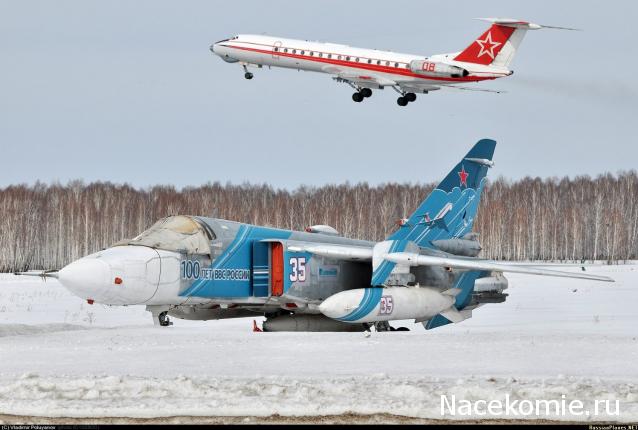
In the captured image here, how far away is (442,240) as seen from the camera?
882 inches

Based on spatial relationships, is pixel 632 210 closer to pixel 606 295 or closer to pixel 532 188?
pixel 532 188

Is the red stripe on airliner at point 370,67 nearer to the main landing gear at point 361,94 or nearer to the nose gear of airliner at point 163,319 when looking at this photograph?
the main landing gear at point 361,94

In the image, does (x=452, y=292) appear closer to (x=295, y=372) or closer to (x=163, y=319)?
(x=163, y=319)

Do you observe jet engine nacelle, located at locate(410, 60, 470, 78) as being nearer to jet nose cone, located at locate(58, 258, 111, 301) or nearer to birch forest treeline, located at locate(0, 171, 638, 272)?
jet nose cone, located at locate(58, 258, 111, 301)

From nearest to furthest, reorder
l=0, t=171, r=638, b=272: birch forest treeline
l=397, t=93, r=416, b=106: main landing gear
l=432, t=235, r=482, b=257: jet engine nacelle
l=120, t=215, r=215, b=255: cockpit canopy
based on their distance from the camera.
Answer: l=120, t=215, r=215, b=255: cockpit canopy
l=432, t=235, r=482, b=257: jet engine nacelle
l=397, t=93, r=416, b=106: main landing gear
l=0, t=171, r=638, b=272: birch forest treeline

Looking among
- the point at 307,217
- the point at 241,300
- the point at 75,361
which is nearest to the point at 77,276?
the point at 75,361

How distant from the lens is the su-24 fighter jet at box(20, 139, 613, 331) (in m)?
16.6

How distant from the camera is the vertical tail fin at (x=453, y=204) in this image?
22.2 meters

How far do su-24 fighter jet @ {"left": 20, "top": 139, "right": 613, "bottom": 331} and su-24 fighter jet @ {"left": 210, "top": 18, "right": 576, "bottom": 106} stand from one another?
15.3 metres

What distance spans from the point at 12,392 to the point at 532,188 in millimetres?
92708

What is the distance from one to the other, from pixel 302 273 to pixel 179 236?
280 cm

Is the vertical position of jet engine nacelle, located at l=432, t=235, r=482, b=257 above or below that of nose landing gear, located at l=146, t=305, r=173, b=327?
above

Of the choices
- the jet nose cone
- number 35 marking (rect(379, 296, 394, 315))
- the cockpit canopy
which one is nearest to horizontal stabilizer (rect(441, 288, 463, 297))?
number 35 marking (rect(379, 296, 394, 315))

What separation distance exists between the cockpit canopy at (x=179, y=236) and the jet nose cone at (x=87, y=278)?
1424mm
